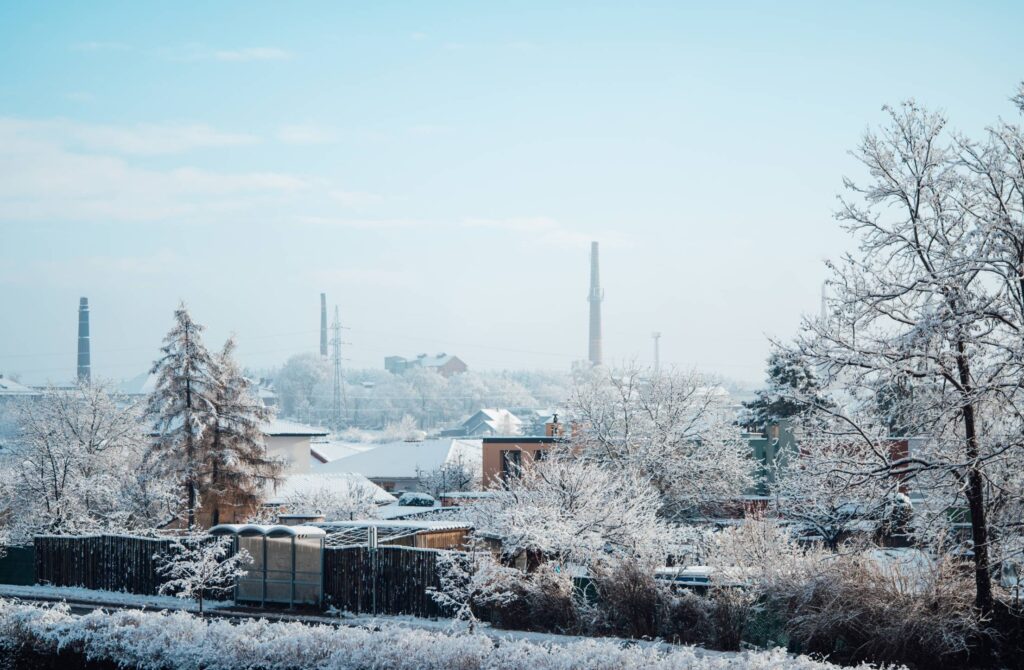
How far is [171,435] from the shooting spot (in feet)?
117

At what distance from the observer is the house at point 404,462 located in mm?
64312

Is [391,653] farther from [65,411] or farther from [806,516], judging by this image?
[65,411]

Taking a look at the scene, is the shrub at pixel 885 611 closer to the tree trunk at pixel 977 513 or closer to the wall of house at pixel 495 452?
the tree trunk at pixel 977 513

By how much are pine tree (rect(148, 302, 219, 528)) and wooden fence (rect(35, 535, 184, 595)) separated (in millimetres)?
5381

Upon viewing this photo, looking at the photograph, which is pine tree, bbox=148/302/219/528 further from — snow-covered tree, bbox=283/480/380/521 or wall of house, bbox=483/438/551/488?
wall of house, bbox=483/438/551/488

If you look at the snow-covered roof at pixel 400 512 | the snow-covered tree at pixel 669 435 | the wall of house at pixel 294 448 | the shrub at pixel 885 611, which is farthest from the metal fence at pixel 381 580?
the wall of house at pixel 294 448

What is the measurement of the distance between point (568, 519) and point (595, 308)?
388 feet

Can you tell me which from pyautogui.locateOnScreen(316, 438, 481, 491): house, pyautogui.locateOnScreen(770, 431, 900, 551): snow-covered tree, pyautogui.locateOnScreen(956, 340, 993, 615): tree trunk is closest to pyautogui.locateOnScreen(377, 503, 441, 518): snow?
pyautogui.locateOnScreen(770, 431, 900, 551): snow-covered tree

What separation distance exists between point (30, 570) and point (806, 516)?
86.2 ft

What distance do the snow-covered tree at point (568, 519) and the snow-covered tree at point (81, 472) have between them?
13.0 metres

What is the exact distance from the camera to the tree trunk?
16875 millimetres

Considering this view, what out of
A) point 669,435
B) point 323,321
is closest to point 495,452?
point 669,435

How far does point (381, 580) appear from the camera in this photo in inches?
993

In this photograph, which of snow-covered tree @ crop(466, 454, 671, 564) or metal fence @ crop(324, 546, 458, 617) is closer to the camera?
snow-covered tree @ crop(466, 454, 671, 564)
